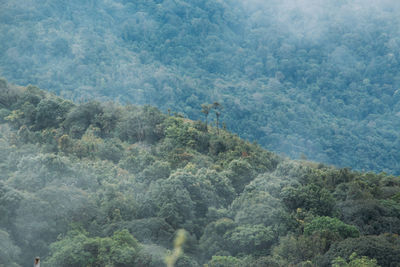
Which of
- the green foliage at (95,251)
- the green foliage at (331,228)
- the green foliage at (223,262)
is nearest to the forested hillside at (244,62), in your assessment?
the green foliage at (331,228)

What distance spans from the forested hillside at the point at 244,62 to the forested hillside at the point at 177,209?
4895cm

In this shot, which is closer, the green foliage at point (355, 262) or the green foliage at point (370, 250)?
the green foliage at point (355, 262)

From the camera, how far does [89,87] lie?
3661 inches

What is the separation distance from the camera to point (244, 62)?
120000 millimetres

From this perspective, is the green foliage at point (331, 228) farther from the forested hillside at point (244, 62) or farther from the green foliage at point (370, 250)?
the forested hillside at point (244, 62)

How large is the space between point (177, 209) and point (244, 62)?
95130 millimetres

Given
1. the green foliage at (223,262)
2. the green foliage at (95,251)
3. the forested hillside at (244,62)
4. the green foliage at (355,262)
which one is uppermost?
the forested hillside at (244,62)

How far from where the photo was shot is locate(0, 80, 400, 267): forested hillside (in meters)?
21.9

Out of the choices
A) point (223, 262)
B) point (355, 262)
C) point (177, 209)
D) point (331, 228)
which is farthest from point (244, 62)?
point (355, 262)

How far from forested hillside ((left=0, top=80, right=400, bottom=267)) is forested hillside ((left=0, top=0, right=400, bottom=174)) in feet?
161

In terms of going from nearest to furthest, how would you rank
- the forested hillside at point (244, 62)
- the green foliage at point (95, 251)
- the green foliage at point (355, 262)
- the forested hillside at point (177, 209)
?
the green foliage at point (355, 262)
the green foliage at point (95, 251)
the forested hillside at point (177, 209)
the forested hillside at point (244, 62)

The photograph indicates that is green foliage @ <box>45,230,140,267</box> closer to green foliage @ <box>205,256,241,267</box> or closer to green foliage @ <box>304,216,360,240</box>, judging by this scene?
green foliage @ <box>205,256,241,267</box>

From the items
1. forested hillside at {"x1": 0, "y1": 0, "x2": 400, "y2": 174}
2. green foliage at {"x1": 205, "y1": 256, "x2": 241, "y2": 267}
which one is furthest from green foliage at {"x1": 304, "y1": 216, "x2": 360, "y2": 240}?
forested hillside at {"x1": 0, "y1": 0, "x2": 400, "y2": 174}

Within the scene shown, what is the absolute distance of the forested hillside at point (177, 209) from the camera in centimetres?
→ 2194
